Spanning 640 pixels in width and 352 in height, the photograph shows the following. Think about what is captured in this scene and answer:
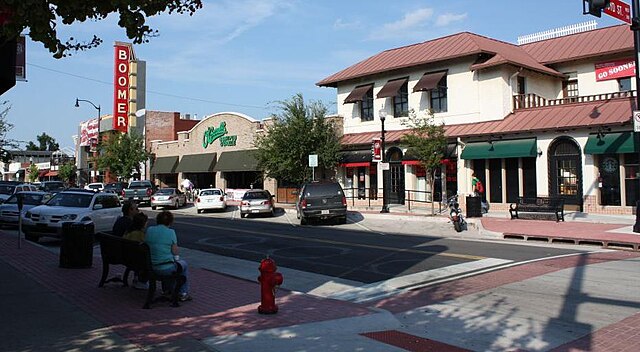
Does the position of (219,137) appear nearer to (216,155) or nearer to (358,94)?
(216,155)

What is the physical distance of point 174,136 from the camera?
186ft

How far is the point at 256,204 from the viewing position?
28438 mm

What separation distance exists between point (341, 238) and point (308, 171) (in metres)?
15.0

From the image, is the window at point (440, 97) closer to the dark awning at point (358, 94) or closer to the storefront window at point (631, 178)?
the dark awning at point (358, 94)

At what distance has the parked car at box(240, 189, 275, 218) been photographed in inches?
1119

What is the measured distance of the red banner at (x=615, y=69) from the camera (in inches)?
1016

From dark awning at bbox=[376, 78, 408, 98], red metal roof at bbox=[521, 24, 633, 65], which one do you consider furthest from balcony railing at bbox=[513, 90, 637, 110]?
dark awning at bbox=[376, 78, 408, 98]

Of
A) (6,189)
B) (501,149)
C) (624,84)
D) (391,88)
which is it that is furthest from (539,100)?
(6,189)

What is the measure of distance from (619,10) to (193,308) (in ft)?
49.5

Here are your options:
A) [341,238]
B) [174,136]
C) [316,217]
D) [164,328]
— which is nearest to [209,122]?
[174,136]

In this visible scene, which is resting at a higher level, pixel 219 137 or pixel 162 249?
pixel 219 137

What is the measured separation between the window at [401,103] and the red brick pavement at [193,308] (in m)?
22.0

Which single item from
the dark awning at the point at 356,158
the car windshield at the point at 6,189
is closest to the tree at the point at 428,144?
the dark awning at the point at 356,158

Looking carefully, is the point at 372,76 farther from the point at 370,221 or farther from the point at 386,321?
the point at 386,321
